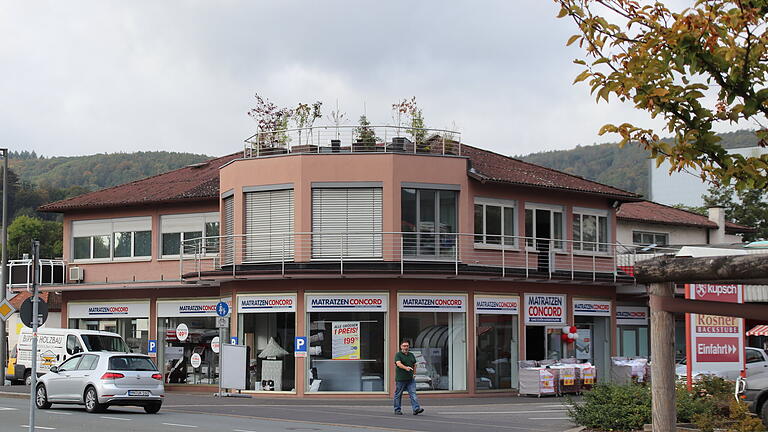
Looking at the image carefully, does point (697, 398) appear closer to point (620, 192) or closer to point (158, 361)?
point (620, 192)

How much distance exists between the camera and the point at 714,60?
8062mm

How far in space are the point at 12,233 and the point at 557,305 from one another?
6654cm

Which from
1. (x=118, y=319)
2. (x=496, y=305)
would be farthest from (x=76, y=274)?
(x=496, y=305)

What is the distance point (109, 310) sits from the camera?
129 feet

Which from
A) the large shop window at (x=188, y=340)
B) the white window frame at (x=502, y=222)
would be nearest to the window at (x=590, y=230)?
the white window frame at (x=502, y=222)

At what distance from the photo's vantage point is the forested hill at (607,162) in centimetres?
12306

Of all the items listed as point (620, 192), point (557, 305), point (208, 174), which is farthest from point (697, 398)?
point (208, 174)

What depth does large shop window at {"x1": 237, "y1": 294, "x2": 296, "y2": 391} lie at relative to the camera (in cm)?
3191

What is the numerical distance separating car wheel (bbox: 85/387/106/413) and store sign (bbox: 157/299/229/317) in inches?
459

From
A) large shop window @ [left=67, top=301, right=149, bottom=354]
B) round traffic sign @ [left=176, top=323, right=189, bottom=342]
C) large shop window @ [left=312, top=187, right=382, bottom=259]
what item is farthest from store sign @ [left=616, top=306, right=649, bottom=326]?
large shop window @ [left=67, top=301, right=149, bottom=354]

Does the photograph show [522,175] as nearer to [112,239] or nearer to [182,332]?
[182,332]

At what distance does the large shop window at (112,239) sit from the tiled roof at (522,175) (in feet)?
41.0

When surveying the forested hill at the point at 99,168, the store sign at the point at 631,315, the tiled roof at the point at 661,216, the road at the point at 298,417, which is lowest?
the road at the point at 298,417

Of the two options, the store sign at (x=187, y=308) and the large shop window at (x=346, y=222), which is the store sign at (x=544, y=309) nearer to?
the large shop window at (x=346, y=222)
